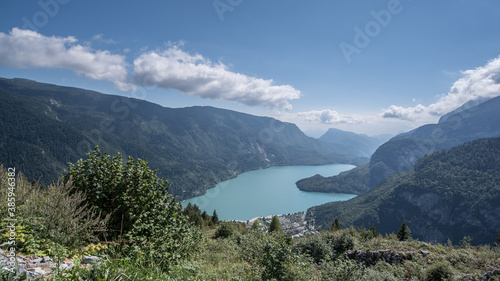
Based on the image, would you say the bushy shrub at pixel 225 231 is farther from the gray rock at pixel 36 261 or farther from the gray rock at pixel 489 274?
the gray rock at pixel 36 261

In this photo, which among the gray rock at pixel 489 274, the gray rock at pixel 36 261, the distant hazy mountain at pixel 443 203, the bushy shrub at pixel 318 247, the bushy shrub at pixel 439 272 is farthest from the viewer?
the distant hazy mountain at pixel 443 203

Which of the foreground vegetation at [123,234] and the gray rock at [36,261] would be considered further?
the foreground vegetation at [123,234]

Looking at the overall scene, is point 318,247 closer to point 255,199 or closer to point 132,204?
point 132,204

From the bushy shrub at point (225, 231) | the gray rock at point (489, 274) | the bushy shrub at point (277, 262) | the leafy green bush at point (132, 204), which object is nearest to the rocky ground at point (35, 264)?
the leafy green bush at point (132, 204)

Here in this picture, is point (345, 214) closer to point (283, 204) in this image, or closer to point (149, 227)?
point (283, 204)

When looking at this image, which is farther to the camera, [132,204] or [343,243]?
[343,243]

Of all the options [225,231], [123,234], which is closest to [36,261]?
[123,234]

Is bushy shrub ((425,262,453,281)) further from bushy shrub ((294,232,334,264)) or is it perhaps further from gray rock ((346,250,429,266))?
bushy shrub ((294,232,334,264))

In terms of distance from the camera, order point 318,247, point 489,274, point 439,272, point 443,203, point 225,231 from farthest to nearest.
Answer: point 443,203
point 225,231
point 318,247
point 439,272
point 489,274

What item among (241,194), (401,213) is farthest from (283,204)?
(401,213)

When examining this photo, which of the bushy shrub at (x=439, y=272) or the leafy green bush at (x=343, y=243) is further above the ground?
the bushy shrub at (x=439, y=272)
